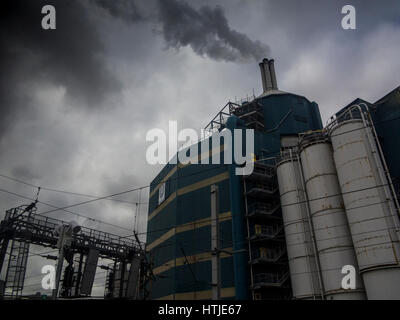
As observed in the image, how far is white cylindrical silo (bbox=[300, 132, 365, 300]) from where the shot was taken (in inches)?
1103

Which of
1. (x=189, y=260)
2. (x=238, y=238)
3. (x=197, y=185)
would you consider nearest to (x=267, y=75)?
(x=197, y=185)

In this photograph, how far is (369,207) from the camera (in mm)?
26453

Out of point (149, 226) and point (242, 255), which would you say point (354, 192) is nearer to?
point (242, 255)

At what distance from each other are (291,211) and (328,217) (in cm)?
493


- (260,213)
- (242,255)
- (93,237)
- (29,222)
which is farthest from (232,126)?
(29,222)

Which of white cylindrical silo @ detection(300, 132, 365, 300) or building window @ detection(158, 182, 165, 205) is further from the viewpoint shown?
building window @ detection(158, 182, 165, 205)

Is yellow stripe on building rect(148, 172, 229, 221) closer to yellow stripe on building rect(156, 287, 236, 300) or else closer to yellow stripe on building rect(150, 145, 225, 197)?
yellow stripe on building rect(150, 145, 225, 197)

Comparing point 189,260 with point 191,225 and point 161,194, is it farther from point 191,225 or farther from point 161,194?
point 161,194

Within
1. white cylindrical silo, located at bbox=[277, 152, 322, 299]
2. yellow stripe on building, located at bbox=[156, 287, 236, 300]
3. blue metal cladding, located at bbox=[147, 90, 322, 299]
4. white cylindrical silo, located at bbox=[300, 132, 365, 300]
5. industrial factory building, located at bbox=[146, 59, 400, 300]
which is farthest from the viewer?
blue metal cladding, located at bbox=[147, 90, 322, 299]

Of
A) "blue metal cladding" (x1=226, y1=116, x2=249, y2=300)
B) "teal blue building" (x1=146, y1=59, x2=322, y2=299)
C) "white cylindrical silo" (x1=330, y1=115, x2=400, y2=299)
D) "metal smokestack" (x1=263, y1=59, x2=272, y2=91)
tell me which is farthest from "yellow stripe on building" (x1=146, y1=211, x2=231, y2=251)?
"metal smokestack" (x1=263, y1=59, x2=272, y2=91)

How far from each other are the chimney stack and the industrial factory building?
2.96 meters

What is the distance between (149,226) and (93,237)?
19940 mm

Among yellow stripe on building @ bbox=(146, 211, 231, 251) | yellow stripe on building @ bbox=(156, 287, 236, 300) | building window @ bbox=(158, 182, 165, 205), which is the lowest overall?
yellow stripe on building @ bbox=(156, 287, 236, 300)

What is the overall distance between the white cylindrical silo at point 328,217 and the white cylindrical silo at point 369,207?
169 cm
